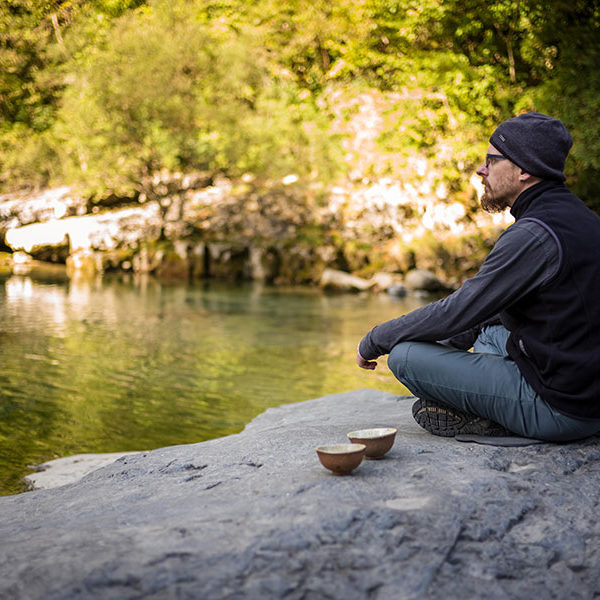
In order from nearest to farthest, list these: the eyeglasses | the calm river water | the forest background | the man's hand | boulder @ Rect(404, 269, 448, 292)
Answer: the eyeglasses, the man's hand, the calm river water, boulder @ Rect(404, 269, 448, 292), the forest background

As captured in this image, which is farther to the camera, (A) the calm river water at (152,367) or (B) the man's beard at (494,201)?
(A) the calm river water at (152,367)

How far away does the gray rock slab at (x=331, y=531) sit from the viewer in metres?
1.80

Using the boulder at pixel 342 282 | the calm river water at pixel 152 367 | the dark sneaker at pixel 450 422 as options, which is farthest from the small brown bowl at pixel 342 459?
the boulder at pixel 342 282

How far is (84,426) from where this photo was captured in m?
6.09

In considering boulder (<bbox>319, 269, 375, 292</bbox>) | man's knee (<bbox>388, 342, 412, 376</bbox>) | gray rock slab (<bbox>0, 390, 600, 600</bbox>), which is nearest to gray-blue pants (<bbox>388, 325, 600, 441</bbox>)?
man's knee (<bbox>388, 342, 412, 376</bbox>)

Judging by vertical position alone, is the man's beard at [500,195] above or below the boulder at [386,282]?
above

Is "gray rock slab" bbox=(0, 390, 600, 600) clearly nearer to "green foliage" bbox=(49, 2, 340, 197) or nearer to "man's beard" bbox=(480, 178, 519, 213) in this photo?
"man's beard" bbox=(480, 178, 519, 213)

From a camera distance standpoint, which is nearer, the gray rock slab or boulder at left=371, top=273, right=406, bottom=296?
the gray rock slab

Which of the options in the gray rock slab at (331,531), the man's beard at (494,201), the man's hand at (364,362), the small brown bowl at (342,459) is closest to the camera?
the gray rock slab at (331,531)

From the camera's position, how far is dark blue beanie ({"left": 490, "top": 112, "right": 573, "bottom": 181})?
2744mm

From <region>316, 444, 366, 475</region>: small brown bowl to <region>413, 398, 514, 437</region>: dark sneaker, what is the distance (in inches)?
29.3

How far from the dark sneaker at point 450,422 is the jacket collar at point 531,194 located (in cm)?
96

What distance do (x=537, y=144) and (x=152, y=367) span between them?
6921mm

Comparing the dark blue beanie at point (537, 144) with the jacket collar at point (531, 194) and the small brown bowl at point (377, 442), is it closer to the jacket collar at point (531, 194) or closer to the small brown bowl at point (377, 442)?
the jacket collar at point (531, 194)
